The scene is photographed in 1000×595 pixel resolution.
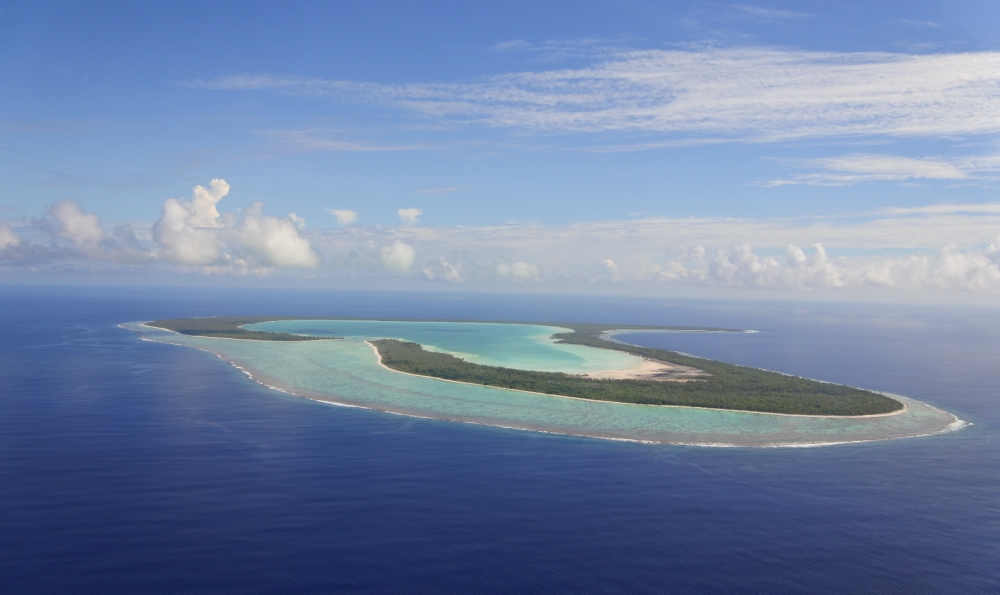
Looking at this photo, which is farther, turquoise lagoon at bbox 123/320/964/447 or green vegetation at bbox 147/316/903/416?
green vegetation at bbox 147/316/903/416

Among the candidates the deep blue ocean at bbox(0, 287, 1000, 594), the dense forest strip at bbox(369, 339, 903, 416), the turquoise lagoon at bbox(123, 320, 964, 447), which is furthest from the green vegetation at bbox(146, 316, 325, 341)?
the deep blue ocean at bbox(0, 287, 1000, 594)

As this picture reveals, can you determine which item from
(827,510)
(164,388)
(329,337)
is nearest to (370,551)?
(827,510)

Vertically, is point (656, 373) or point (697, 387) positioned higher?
point (656, 373)

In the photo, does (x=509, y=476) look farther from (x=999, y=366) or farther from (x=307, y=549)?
(x=999, y=366)

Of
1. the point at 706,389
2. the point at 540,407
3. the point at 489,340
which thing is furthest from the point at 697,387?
the point at 489,340

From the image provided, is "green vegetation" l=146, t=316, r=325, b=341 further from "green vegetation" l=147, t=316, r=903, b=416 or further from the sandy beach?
the sandy beach

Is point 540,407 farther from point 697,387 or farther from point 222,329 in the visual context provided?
point 222,329

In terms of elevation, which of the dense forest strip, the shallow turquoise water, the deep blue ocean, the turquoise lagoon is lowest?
the deep blue ocean
